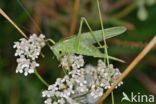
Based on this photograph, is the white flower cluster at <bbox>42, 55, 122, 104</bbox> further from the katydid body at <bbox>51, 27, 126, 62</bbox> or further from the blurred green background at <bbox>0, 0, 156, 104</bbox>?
the blurred green background at <bbox>0, 0, 156, 104</bbox>

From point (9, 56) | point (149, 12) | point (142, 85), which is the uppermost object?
point (149, 12)

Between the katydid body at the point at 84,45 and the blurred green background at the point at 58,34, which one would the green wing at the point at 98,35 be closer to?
the katydid body at the point at 84,45

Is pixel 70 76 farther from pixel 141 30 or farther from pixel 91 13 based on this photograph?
pixel 141 30

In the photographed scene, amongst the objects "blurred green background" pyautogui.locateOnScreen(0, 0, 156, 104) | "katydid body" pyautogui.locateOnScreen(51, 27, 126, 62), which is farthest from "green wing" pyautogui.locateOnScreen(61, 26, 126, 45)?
"blurred green background" pyautogui.locateOnScreen(0, 0, 156, 104)

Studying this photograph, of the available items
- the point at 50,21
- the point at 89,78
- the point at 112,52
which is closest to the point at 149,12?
the point at 112,52

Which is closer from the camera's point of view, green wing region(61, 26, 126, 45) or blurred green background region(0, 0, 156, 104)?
green wing region(61, 26, 126, 45)

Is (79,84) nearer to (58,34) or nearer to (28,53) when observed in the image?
(28,53)

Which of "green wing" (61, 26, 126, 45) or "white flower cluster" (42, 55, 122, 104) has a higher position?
"green wing" (61, 26, 126, 45)

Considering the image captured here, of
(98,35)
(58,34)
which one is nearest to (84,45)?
(98,35)
